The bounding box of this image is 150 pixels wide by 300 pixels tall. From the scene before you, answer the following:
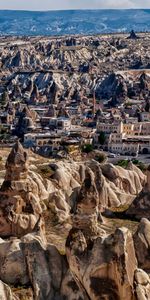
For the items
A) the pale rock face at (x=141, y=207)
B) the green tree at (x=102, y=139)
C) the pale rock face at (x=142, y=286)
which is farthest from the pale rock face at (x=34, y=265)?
the green tree at (x=102, y=139)

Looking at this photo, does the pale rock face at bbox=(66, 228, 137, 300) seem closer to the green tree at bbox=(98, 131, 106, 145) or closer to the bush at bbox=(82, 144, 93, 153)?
the bush at bbox=(82, 144, 93, 153)

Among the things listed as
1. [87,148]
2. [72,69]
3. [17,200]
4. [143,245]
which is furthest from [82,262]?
[72,69]

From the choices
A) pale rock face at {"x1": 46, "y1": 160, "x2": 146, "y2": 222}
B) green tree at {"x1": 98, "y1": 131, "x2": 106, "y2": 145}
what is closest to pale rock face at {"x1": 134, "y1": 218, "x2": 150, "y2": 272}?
pale rock face at {"x1": 46, "y1": 160, "x2": 146, "y2": 222}

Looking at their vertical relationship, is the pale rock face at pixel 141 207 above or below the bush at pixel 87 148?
above

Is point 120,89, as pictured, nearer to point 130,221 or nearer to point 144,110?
point 144,110

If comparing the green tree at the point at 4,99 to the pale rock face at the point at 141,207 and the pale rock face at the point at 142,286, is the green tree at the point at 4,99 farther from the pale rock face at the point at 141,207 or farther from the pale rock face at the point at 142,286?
the pale rock face at the point at 142,286

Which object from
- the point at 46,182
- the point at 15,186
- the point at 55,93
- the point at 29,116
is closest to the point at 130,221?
the point at 15,186
